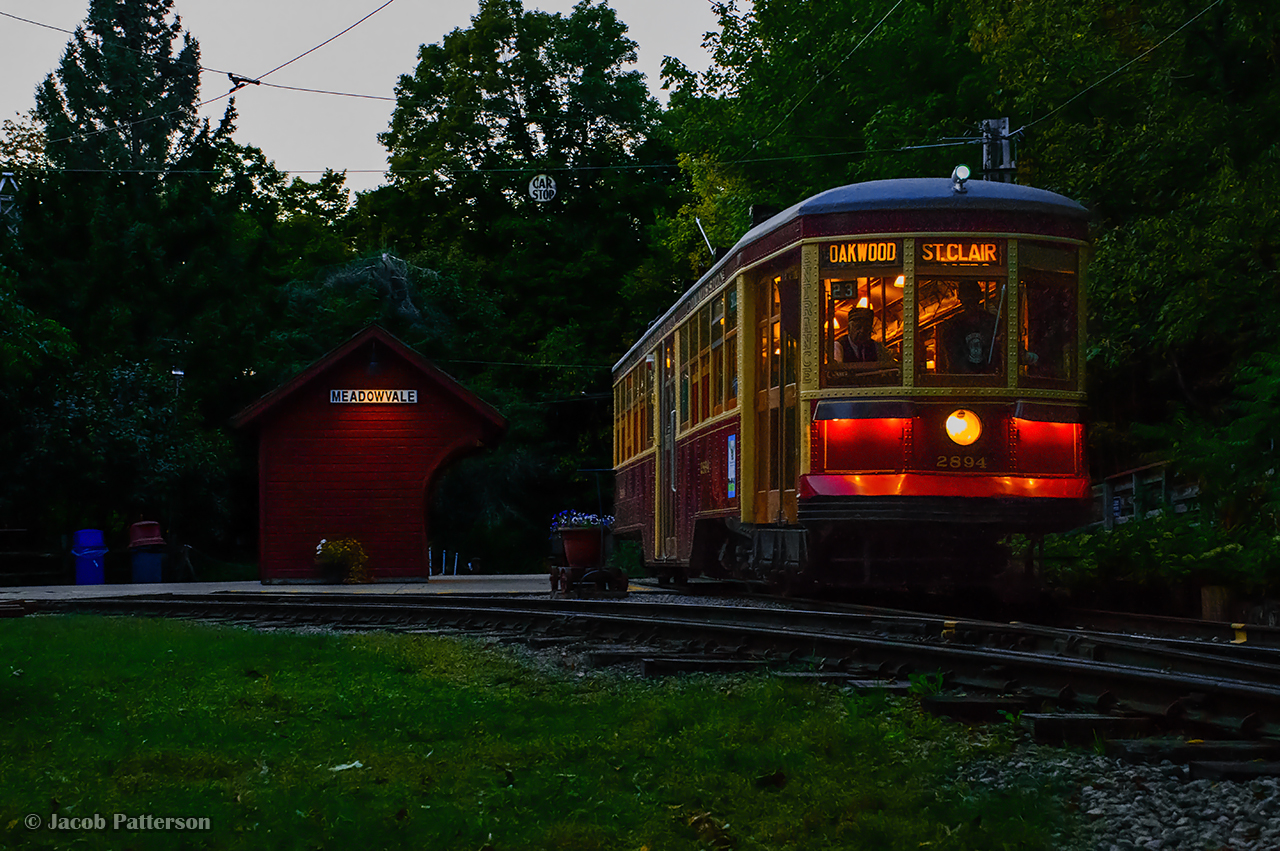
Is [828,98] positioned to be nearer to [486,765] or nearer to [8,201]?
[8,201]

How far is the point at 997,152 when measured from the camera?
20.6 meters

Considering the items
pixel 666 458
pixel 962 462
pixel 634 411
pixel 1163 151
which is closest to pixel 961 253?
pixel 962 462

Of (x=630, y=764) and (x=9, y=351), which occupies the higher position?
(x=9, y=351)

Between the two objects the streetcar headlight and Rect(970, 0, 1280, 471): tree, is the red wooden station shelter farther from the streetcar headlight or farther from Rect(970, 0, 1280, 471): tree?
the streetcar headlight

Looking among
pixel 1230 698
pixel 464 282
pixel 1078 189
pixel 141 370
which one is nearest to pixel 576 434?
pixel 464 282

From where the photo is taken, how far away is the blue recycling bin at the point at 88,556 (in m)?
28.5

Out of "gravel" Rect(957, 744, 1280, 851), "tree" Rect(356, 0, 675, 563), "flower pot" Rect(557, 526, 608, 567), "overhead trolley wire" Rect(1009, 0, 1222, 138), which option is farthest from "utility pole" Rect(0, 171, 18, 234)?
"gravel" Rect(957, 744, 1280, 851)

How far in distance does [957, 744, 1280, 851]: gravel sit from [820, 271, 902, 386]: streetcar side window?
253 inches

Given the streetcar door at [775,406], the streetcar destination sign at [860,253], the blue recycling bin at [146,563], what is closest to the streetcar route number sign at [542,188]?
the blue recycling bin at [146,563]

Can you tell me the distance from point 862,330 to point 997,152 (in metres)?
9.71

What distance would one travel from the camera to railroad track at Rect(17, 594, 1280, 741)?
605 centimetres

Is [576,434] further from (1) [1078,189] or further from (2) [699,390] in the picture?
(2) [699,390]

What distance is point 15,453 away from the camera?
29.0 meters

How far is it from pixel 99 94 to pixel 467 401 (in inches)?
1102
